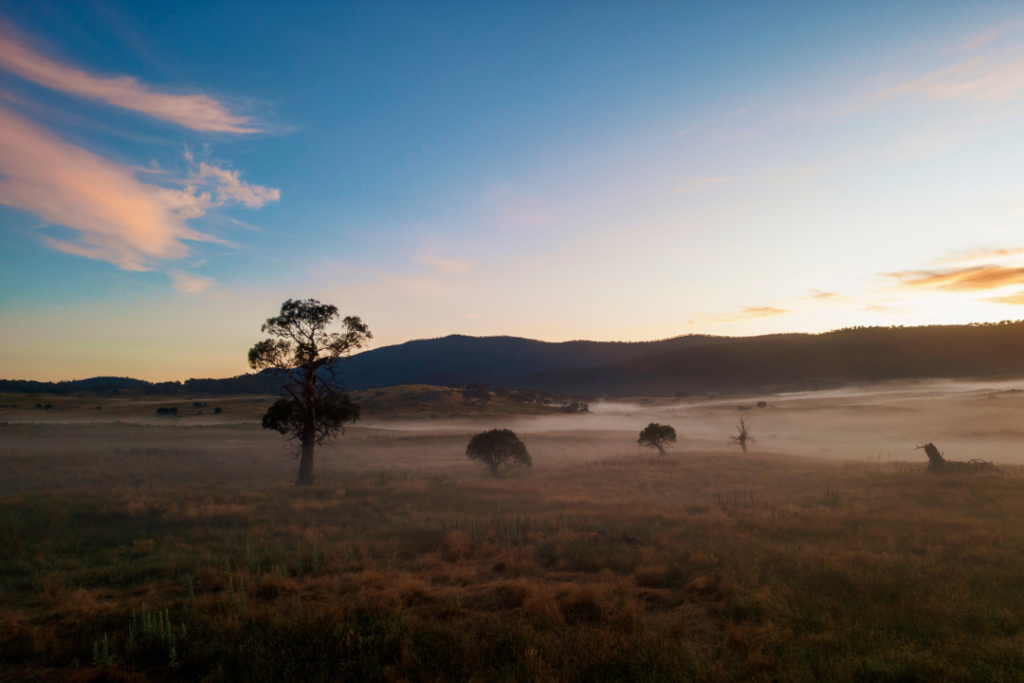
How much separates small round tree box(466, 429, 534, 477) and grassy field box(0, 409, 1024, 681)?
1328 cm

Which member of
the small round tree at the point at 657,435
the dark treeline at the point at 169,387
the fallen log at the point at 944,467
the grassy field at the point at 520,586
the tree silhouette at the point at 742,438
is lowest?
the tree silhouette at the point at 742,438

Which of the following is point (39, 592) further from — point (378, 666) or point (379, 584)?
point (378, 666)

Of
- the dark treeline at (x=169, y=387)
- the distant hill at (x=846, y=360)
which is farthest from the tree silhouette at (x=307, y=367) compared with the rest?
the distant hill at (x=846, y=360)

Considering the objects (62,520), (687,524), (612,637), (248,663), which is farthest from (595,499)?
(62,520)

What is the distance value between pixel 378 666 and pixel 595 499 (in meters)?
17.1

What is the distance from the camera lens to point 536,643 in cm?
722

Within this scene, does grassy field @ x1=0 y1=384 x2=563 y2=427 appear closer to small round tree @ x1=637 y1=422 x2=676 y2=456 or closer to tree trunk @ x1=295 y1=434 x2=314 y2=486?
tree trunk @ x1=295 y1=434 x2=314 y2=486

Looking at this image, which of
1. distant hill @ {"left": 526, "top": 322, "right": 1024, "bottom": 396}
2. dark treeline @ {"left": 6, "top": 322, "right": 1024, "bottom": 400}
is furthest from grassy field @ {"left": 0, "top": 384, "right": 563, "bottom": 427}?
distant hill @ {"left": 526, "top": 322, "right": 1024, "bottom": 396}

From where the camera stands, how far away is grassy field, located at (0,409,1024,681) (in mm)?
6832

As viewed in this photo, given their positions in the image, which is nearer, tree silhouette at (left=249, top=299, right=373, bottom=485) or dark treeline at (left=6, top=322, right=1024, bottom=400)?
tree silhouette at (left=249, top=299, right=373, bottom=485)

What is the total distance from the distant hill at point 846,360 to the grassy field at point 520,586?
5901 inches

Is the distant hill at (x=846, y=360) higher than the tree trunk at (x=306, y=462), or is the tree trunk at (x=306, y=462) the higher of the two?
the distant hill at (x=846, y=360)

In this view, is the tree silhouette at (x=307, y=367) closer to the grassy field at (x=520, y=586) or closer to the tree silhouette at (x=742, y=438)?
the grassy field at (x=520, y=586)

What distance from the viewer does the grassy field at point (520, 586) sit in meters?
6.83
